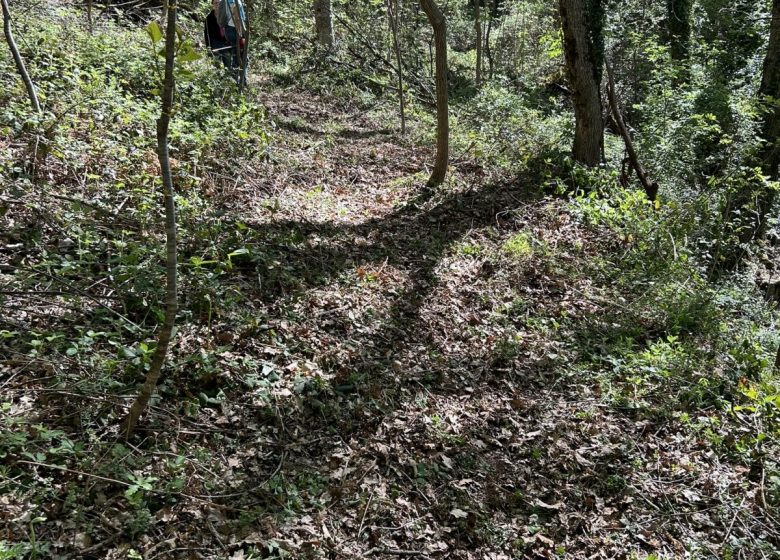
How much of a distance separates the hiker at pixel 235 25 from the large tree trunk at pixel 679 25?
1192cm

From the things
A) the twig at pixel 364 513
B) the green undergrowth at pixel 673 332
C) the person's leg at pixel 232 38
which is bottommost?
the twig at pixel 364 513

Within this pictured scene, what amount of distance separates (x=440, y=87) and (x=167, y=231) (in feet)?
19.8

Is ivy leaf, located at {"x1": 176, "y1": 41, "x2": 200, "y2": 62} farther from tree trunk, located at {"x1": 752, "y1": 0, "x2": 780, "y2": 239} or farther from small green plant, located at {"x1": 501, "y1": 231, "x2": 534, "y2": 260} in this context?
tree trunk, located at {"x1": 752, "y1": 0, "x2": 780, "y2": 239}

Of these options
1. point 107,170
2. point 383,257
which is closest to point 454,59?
point 383,257

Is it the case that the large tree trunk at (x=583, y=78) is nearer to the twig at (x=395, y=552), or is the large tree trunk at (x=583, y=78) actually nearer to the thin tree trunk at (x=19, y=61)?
the twig at (x=395, y=552)

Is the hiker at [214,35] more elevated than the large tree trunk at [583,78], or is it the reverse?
the hiker at [214,35]

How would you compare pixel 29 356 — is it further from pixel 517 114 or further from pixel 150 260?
pixel 517 114

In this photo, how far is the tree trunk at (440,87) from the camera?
24.5 feet

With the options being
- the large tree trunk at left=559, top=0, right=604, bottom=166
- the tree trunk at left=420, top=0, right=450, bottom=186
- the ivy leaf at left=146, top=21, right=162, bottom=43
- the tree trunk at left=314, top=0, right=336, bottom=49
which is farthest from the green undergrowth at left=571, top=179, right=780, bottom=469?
the tree trunk at left=314, top=0, right=336, bottom=49

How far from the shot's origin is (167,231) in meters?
2.86

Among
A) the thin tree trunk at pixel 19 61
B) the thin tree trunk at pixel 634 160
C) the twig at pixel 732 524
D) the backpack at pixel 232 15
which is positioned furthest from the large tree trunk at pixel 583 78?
the thin tree trunk at pixel 19 61

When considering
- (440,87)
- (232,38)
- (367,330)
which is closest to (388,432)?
(367,330)

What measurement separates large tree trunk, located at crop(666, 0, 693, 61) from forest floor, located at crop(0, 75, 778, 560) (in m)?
12.1

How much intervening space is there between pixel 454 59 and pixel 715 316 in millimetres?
16050
